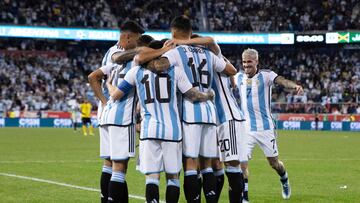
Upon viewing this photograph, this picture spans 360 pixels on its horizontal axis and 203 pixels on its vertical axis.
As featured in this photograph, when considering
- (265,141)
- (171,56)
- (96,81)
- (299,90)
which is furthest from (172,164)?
(265,141)

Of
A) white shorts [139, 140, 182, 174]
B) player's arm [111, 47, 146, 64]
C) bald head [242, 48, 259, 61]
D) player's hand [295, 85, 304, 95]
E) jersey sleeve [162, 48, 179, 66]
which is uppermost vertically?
bald head [242, 48, 259, 61]

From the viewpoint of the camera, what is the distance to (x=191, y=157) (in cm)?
898

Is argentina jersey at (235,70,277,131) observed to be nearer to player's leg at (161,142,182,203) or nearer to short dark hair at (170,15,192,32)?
short dark hair at (170,15,192,32)

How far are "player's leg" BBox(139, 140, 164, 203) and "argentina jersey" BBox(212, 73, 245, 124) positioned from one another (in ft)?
5.01

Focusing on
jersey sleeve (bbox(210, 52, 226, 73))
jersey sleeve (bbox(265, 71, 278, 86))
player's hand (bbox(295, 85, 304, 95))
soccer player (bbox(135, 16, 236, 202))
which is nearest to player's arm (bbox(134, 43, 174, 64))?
soccer player (bbox(135, 16, 236, 202))

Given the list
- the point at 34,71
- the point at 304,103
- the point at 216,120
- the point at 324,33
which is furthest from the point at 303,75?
the point at 216,120

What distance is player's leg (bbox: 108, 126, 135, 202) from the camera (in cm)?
948

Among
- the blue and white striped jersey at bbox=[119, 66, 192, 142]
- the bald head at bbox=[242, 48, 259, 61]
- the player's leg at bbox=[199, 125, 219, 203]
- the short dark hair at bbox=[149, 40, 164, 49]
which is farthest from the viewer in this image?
the bald head at bbox=[242, 48, 259, 61]

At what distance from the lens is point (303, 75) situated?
59.3 metres

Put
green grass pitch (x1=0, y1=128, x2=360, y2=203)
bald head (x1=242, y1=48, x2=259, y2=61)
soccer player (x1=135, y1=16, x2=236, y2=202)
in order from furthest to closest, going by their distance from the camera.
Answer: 1. green grass pitch (x1=0, y1=128, x2=360, y2=203)
2. bald head (x1=242, y1=48, x2=259, y2=61)
3. soccer player (x1=135, y1=16, x2=236, y2=202)

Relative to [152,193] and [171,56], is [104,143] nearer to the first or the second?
[152,193]

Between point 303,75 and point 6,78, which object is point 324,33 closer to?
point 303,75

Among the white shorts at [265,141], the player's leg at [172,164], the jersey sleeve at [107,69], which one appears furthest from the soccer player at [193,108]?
the white shorts at [265,141]

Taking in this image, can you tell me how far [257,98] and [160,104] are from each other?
184 inches
